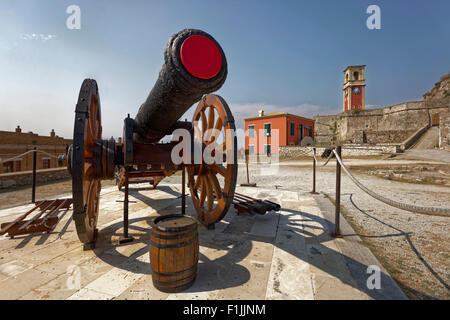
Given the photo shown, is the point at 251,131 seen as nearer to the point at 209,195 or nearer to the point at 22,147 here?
the point at 22,147

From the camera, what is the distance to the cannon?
172cm

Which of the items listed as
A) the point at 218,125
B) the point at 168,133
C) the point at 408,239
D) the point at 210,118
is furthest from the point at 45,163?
the point at 408,239

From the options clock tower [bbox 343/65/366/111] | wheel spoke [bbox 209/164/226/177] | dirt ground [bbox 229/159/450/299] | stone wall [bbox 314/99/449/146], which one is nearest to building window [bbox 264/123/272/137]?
stone wall [bbox 314/99/449/146]

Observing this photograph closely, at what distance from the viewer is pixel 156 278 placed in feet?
6.41

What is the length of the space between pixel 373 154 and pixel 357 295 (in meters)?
22.1

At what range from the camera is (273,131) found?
27234mm

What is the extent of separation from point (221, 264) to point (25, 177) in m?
9.81

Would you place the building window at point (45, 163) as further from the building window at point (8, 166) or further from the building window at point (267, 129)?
the building window at point (267, 129)

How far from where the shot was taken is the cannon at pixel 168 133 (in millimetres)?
1724

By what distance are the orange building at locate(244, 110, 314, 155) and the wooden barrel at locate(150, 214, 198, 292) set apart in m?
24.5

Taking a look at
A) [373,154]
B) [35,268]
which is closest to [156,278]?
[35,268]

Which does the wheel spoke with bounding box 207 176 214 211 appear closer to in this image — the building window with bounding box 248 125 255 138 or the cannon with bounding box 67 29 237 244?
the cannon with bounding box 67 29 237 244

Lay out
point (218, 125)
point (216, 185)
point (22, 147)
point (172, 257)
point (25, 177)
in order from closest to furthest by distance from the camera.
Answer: point (172, 257)
point (216, 185)
point (218, 125)
point (25, 177)
point (22, 147)
